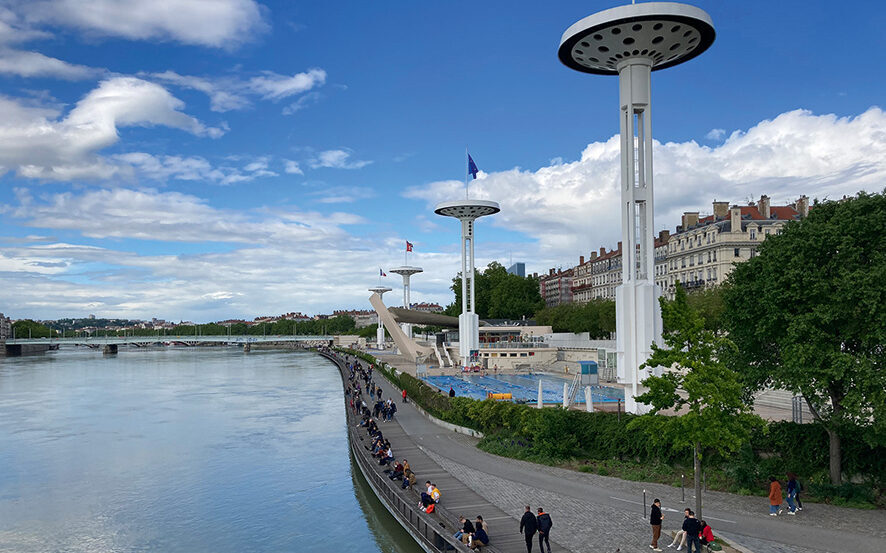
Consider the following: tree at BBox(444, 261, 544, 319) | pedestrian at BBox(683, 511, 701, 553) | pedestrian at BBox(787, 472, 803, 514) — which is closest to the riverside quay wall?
pedestrian at BBox(683, 511, 701, 553)

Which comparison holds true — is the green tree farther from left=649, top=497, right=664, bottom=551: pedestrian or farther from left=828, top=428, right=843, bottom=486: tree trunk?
left=828, top=428, right=843, bottom=486: tree trunk

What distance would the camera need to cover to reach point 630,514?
1888 cm

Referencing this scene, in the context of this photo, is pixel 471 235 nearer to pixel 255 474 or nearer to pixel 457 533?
pixel 255 474

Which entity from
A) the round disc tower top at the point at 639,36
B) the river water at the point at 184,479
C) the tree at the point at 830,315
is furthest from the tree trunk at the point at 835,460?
the round disc tower top at the point at 639,36

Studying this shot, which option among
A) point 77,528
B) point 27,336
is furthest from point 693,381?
point 27,336

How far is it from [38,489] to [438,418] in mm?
18293

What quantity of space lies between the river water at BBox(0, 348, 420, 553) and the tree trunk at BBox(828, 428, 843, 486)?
1284 cm

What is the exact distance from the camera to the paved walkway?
16344mm

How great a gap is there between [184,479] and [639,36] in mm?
27887

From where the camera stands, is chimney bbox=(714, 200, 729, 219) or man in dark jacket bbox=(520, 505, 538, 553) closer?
man in dark jacket bbox=(520, 505, 538, 553)

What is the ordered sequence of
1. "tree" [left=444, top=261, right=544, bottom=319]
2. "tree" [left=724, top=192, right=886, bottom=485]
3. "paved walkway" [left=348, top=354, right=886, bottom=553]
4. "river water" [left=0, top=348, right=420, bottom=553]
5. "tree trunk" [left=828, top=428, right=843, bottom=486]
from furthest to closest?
"tree" [left=444, top=261, right=544, bottom=319] < "river water" [left=0, top=348, right=420, bottom=553] < "tree trunk" [left=828, top=428, right=843, bottom=486] < "tree" [left=724, top=192, right=886, bottom=485] < "paved walkway" [left=348, top=354, right=886, bottom=553]

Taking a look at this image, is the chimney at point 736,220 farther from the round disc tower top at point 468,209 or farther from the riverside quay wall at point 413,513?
the riverside quay wall at point 413,513

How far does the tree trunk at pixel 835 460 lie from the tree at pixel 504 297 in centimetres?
9266

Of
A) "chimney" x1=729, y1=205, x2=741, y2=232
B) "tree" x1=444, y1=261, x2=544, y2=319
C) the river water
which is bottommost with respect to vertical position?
the river water
